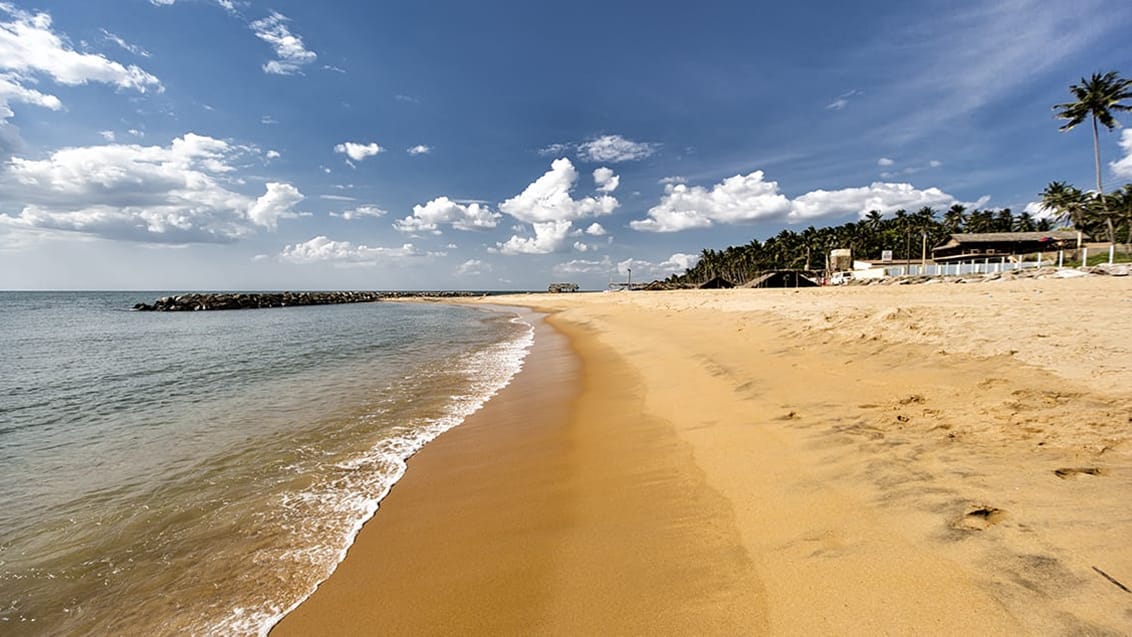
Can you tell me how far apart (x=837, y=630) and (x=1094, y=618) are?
1277mm

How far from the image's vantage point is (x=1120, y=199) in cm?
4722

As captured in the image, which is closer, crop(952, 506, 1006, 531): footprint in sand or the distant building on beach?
crop(952, 506, 1006, 531): footprint in sand

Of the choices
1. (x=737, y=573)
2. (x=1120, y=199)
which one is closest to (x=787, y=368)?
(x=737, y=573)

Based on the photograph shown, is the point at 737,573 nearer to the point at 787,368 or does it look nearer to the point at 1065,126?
the point at 787,368

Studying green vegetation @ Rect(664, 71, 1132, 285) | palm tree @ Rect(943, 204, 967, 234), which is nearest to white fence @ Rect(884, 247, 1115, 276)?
green vegetation @ Rect(664, 71, 1132, 285)

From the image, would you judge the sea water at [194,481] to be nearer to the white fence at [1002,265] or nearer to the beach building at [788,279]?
the white fence at [1002,265]

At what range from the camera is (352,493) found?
19.3ft

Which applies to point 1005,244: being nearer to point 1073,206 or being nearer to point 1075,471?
point 1073,206

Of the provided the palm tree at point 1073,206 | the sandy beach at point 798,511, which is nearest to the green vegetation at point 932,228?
the palm tree at point 1073,206

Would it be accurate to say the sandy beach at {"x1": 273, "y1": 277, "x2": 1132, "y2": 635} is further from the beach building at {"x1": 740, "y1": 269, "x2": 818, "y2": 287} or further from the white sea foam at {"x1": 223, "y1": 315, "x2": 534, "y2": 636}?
the beach building at {"x1": 740, "y1": 269, "x2": 818, "y2": 287}

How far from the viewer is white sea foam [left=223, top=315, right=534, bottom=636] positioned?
370 centimetres

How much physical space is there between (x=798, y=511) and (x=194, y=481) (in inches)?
321

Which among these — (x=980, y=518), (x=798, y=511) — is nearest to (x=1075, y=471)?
(x=980, y=518)

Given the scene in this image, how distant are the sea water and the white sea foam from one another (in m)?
0.02
